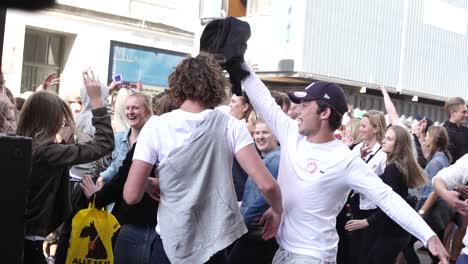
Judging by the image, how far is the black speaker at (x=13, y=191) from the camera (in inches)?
104

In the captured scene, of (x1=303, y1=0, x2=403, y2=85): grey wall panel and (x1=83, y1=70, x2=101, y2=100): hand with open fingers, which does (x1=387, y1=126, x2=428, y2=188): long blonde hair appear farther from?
(x1=303, y1=0, x2=403, y2=85): grey wall panel

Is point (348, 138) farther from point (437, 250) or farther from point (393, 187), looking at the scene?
point (437, 250)

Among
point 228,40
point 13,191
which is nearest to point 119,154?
point 228,40

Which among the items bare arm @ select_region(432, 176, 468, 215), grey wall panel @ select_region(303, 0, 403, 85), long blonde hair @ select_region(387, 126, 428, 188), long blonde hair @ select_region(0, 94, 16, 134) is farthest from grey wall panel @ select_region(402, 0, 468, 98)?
long blonde hair @ select_region(0, 94, 16, 134)

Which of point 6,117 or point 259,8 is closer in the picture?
point 6,117

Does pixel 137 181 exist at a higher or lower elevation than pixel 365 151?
lower

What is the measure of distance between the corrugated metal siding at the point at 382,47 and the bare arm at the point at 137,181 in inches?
505

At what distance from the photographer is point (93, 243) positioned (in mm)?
4812

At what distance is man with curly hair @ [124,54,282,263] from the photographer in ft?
11.9

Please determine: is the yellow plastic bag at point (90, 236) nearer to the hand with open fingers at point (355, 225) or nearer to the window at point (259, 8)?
the hand with open fingers at point (355, 225)

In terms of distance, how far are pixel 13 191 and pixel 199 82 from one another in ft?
4.13

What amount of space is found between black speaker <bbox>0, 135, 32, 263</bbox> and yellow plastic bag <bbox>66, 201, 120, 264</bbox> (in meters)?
2.05

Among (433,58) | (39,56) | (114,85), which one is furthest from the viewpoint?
(433,58)

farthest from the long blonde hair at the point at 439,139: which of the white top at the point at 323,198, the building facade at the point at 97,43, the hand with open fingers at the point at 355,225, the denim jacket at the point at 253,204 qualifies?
the building facade at the point at 97,43
